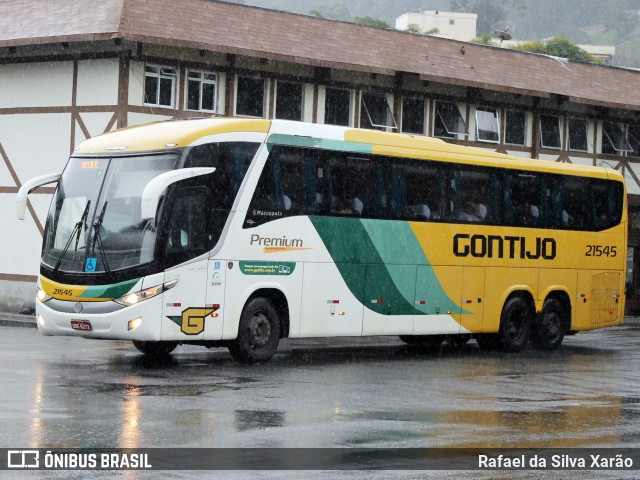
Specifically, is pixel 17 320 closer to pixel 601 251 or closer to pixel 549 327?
pixel 549 327

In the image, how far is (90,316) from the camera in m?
16.4

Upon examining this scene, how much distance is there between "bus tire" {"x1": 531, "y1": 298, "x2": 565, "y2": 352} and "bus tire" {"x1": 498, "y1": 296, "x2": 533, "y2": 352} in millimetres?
307

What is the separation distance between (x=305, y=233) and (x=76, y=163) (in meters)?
3.39

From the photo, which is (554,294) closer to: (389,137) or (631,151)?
(389,137)

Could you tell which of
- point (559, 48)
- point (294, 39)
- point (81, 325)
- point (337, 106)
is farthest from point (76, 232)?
point (559, 48)

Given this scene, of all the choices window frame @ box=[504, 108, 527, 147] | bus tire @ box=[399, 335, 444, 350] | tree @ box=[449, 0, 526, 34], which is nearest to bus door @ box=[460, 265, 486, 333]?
bus tire @ box=[399, 335, 444, 350]

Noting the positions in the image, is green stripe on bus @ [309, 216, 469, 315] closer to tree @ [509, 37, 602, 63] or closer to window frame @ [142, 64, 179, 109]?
window frame @ [142, 64, 179, 109]

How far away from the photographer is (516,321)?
74.2 feet

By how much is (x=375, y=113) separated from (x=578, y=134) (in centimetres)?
814

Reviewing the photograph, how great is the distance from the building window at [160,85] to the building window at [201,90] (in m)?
0.42

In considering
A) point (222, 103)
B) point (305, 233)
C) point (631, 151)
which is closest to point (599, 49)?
point (631, 151)

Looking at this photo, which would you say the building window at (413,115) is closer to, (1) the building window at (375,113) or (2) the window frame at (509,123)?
(1) the building window at (375,113)

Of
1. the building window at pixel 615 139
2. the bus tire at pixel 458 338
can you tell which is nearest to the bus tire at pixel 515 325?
the bus tire at pixel 458 338

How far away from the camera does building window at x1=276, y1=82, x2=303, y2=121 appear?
3074 cm
